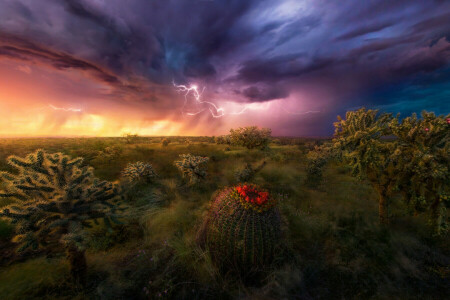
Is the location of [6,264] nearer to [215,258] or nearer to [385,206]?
[215,258]

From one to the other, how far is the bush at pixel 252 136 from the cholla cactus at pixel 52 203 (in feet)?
52.4

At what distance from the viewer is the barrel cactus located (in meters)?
3.99

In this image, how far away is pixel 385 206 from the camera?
6.07m

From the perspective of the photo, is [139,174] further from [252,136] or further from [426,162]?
[426,162]

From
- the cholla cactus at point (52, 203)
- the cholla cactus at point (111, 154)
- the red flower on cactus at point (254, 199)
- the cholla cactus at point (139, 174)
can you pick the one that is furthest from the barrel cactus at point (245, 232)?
the cholla cactus at point (111, 154)

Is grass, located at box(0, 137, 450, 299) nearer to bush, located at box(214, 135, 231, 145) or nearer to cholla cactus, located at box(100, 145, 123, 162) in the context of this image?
cholla cactus, located at box(100, 145, 123, 162)

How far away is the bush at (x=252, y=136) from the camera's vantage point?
18.6 metres

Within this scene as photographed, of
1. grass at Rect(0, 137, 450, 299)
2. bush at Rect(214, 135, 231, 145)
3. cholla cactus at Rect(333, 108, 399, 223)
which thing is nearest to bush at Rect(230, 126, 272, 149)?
bush at Rect(214, 135, 231, 145)

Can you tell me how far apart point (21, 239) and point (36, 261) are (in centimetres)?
172

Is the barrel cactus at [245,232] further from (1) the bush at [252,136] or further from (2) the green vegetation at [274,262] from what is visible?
(1) the bush at [252,136]

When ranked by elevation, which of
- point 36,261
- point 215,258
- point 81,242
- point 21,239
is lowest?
point 215,258

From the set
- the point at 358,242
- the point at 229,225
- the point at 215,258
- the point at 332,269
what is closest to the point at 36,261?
the point at 215,258

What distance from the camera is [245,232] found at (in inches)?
157

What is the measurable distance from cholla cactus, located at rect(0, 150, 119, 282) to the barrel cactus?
2430 mm
